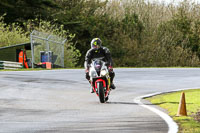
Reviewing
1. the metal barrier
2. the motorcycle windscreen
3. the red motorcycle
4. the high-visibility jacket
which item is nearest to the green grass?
the red motorcycle

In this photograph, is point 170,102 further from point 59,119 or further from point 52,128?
point 52,128

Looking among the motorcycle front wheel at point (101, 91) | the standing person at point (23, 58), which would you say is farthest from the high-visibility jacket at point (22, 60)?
the motorcycle front wheel at point (101, 91)

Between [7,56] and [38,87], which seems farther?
[7,56]

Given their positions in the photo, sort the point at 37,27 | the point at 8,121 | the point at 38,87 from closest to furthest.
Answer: the point at 8,121
the point at 38,87
the point at 37,27

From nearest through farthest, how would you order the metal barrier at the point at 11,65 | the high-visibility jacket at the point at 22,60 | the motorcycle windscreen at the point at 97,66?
the motorcycle windscreen at the point at 97,66 < the high-visibility jacket at the point at 22,60 < the metal barrier at the point at 11,65

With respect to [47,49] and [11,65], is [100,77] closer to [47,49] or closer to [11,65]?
[11,65]

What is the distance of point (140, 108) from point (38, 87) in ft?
27.7

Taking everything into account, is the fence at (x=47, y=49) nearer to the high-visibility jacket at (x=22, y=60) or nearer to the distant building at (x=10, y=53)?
the high-visibility jacket at (x=22, y=60)

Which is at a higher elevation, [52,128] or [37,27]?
[37,27]

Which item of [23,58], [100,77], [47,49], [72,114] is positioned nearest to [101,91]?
[100,77]

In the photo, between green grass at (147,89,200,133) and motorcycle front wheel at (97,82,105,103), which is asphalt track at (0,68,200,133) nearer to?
motorcycle front wheel at (97,82,105,103)

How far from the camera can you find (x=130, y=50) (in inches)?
2227

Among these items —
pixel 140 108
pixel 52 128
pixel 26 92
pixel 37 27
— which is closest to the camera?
pixel 52 128

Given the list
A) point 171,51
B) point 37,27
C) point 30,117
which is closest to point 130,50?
point 171,51
